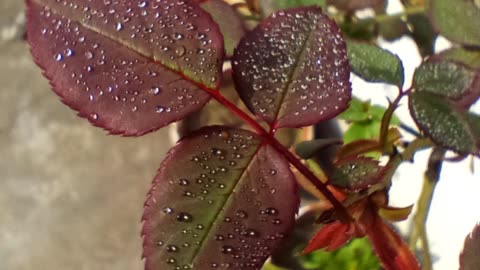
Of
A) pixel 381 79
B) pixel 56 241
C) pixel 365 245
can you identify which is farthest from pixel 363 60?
pixel 56 241

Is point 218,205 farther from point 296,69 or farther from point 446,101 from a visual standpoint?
point 446,101

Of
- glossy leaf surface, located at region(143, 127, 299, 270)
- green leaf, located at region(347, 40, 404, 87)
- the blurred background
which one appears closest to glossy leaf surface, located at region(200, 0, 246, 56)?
green leaf, located at region(347, 40, 404, 87)

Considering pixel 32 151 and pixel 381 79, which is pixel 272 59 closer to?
pixel 381 79

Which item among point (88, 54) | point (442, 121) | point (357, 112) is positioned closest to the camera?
point (88, 54)

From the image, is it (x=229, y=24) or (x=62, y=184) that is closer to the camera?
(x=229, y=24)

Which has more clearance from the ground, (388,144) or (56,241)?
(56,241)

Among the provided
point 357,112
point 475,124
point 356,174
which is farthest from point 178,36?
point 357,112

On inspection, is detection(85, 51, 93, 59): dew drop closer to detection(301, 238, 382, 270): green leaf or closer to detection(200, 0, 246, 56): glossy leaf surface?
detection(200, 0, 246, 56): glossy leaf surface
